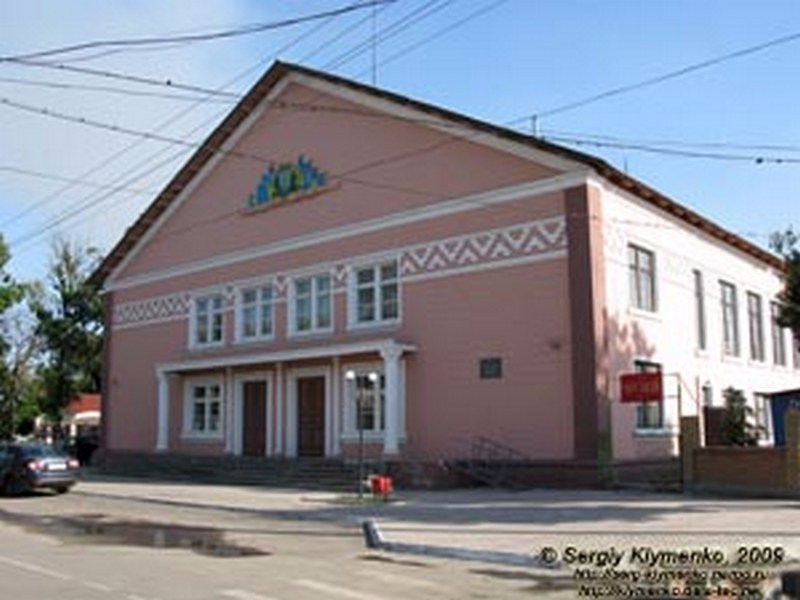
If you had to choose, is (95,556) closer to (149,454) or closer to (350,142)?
(350,142)

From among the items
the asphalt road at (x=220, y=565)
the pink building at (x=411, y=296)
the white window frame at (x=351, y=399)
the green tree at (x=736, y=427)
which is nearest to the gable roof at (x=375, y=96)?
the pink building at (x=411, y=296)

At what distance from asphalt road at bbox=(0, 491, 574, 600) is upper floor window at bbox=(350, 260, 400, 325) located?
11142 millimetres

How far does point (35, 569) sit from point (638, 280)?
1977 centimetres

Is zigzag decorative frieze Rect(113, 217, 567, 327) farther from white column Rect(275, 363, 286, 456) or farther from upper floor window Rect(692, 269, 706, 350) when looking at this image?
upper floor window Rect(692, 269, 706, 350)

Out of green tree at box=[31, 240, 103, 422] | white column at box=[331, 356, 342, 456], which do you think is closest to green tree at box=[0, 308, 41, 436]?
green tree at box=[31, 240, 103, 422]

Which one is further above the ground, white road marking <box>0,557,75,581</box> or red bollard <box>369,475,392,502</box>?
red bollard <box>369,475,392,502</box>

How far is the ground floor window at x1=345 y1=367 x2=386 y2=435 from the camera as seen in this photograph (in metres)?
29.9

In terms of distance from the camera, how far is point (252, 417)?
34.6m

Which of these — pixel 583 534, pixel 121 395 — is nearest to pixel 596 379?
pixel 583 534

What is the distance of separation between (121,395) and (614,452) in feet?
72.9

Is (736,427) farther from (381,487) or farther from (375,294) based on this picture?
(375,294)

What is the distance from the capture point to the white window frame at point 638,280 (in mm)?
28094

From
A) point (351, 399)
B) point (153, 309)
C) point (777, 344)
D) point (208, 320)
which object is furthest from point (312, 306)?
point (777, 344)

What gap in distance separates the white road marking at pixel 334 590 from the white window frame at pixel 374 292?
1834 centimetres
